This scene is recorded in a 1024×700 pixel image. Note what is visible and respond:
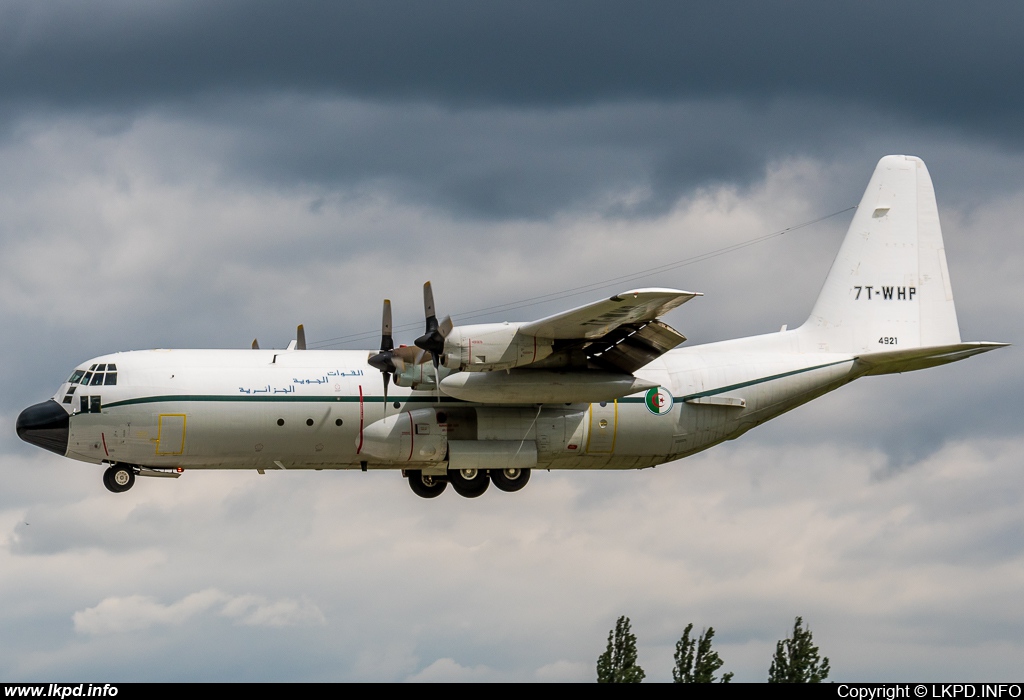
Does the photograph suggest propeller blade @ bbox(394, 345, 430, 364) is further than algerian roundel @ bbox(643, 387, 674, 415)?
No

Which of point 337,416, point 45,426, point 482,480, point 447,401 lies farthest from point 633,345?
point 45,426

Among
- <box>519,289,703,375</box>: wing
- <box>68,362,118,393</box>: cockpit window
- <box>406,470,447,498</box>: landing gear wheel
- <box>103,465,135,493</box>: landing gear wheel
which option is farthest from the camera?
<box>406,470,447,498</box>: landing gear wheel

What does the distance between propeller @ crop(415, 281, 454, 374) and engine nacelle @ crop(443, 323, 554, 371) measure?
44 centimetres

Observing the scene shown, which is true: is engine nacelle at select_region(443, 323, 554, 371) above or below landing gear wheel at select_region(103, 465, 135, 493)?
above

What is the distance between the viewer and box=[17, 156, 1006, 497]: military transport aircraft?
28.0m

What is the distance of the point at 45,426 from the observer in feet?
93.7

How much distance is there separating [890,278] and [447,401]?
11958 mm

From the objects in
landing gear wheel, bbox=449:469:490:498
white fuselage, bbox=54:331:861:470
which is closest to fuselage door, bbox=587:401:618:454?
white fuselage, bbox=54:331:861:470

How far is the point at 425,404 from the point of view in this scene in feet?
96.4

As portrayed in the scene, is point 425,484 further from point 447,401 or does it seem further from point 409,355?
point 409,355

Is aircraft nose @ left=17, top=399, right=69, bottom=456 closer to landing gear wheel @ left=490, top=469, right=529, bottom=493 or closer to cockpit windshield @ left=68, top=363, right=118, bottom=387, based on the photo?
cockpit windshield @ left=68, top=363, right=118, bottom=387

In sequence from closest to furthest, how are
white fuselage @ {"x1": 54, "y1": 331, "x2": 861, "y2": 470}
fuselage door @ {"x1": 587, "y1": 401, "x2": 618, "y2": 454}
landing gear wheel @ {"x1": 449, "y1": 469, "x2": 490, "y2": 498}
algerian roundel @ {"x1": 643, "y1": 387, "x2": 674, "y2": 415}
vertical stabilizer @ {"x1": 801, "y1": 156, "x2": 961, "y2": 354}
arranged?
white fuselage @ {"x1": 54, "y1": 331, "x2": 861, "y2": 470} → fuselage door @ {"x1": 587, "y1": 401, "x2": 618, "y2": 454} → algerian roundel @ {"x1": 643, "y1": 387, "x2": 674, "y2": 415} → landing gear wheel @ {"x1": 449, "y1": 469, "x2": 490, "y2": 498} → vertical stabilizer @ {"x1": 801, "y1": 156, "x2": 961, "y2": 354}
